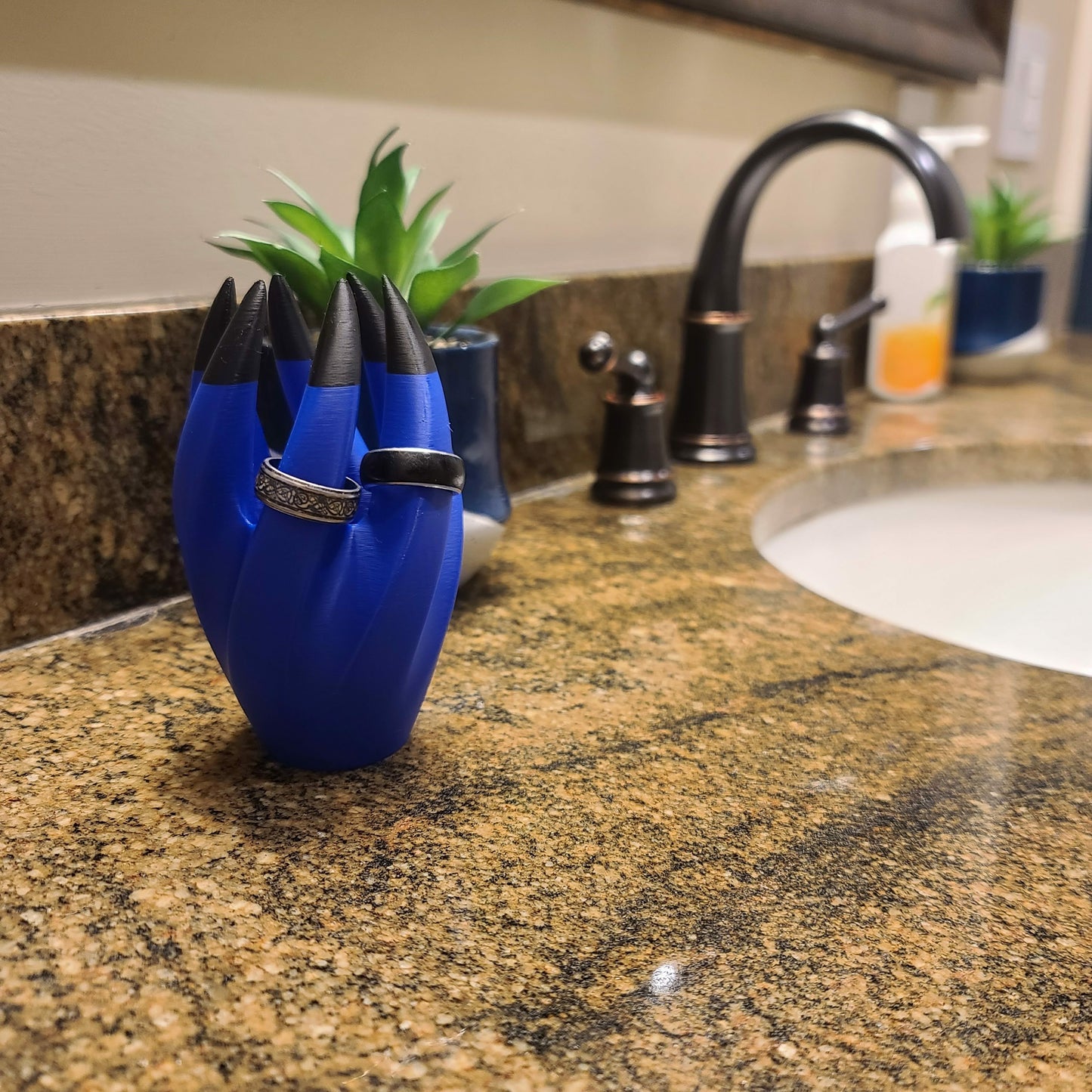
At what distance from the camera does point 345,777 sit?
0.41 metres

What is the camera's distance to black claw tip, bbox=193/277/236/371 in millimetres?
399

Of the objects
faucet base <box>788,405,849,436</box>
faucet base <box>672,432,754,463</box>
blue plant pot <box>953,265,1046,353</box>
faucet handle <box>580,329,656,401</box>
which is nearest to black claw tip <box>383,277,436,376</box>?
faucet handle <box>580,329,656,401</box>

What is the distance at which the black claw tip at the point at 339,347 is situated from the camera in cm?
36

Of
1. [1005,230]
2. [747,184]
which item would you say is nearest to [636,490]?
[747,184]

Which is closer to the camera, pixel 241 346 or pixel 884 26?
pixel 241 346

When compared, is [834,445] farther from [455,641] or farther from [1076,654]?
[455,641]

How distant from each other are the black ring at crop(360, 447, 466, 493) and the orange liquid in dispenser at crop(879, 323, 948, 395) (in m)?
0.89

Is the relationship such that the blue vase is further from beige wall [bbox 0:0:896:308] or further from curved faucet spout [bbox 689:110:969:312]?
curved faucet spout [bbox 689:110:969:312]

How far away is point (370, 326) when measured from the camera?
0.39m

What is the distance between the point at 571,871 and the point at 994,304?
1.12 meters

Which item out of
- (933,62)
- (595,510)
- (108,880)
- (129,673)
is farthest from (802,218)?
(108,880)

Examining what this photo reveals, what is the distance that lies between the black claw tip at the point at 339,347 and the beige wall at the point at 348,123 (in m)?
0.25

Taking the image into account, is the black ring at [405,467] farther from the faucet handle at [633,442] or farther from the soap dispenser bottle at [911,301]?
the soap dispenser bottle at [911,301]

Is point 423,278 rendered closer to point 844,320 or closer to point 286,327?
point 286,327
